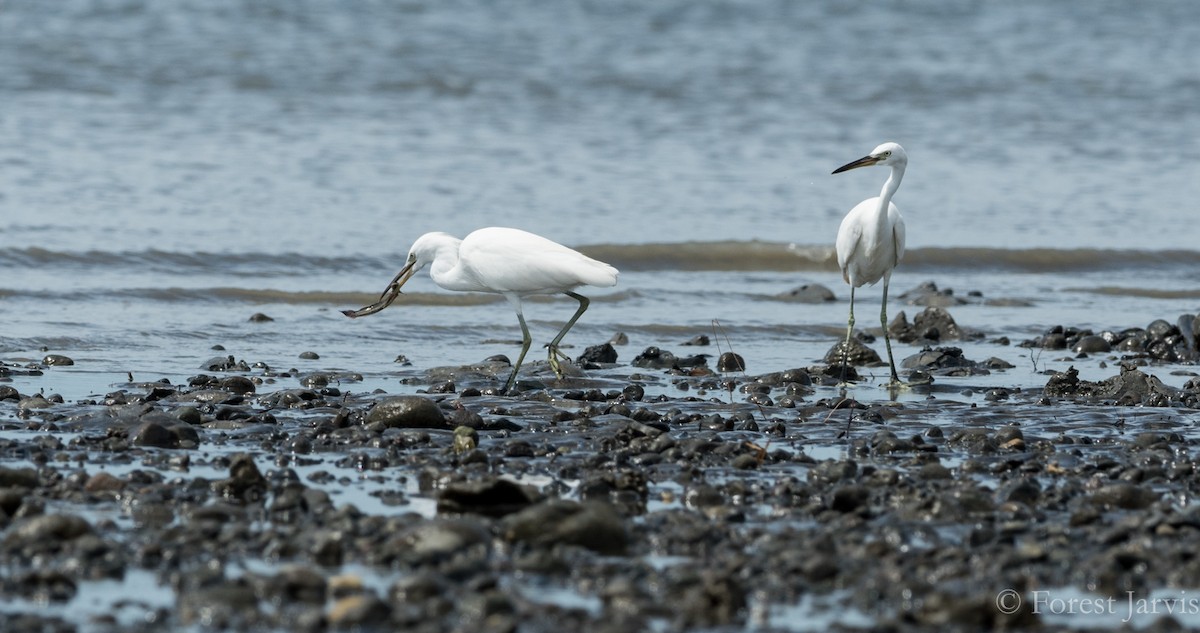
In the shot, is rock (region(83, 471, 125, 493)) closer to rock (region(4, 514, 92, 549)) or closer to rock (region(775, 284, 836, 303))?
rock (region(4, 514, 92, 549))

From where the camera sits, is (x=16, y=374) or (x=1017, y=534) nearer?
(x=1017, y=534)

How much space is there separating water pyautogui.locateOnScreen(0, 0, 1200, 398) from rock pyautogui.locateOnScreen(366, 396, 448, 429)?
1.71 m

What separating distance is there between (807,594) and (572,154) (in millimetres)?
14353

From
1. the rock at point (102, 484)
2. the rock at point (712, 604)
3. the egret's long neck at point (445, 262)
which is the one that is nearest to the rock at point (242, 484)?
the rock at point (102, 484)

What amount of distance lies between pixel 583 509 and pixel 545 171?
500 inches

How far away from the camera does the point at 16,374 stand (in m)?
9.78

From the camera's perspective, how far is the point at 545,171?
18484mm

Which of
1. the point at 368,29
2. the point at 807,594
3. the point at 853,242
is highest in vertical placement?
the point at 368,29

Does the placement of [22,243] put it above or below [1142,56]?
below

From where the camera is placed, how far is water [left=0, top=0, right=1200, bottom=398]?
12914mm

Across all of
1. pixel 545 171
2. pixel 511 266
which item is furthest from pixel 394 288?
pixel 545 171

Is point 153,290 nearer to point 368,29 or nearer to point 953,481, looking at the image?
point 953,481

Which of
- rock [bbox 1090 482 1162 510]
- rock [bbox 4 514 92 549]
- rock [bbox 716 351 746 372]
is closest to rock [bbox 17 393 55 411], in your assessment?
rock [bbox 4 514 92 549]

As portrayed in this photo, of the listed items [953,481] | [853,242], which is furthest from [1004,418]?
[853,242]
